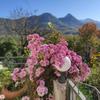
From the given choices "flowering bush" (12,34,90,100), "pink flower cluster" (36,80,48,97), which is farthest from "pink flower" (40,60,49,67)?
"pink flower cluster" (36,80,48,97)

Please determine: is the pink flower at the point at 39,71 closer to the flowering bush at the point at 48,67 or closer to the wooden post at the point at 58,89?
the flowering bush at the point at 48,67

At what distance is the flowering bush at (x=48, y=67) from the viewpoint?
342cm

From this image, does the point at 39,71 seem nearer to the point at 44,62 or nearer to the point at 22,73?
the point at 44,62

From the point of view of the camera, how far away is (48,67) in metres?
3.46

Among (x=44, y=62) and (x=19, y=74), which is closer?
(x=44, y=62)

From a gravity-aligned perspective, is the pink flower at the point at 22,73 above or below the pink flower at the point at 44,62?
below

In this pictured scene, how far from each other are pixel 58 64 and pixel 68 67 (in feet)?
0.32

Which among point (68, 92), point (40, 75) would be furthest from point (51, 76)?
point (68, 92)

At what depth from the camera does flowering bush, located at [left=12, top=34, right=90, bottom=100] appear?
3422mm

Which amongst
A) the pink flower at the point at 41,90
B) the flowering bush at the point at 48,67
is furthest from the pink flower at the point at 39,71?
the pink flower at the point at 41,90

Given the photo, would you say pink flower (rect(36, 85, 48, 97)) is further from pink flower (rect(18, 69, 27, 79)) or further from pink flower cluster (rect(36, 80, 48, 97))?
pink flower (rect(18, 69, 27, 79))

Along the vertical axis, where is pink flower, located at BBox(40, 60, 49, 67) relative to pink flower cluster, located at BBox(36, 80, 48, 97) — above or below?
above

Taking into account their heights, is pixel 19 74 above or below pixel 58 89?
above

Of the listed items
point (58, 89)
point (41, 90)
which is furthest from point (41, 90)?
point (58, 89)
